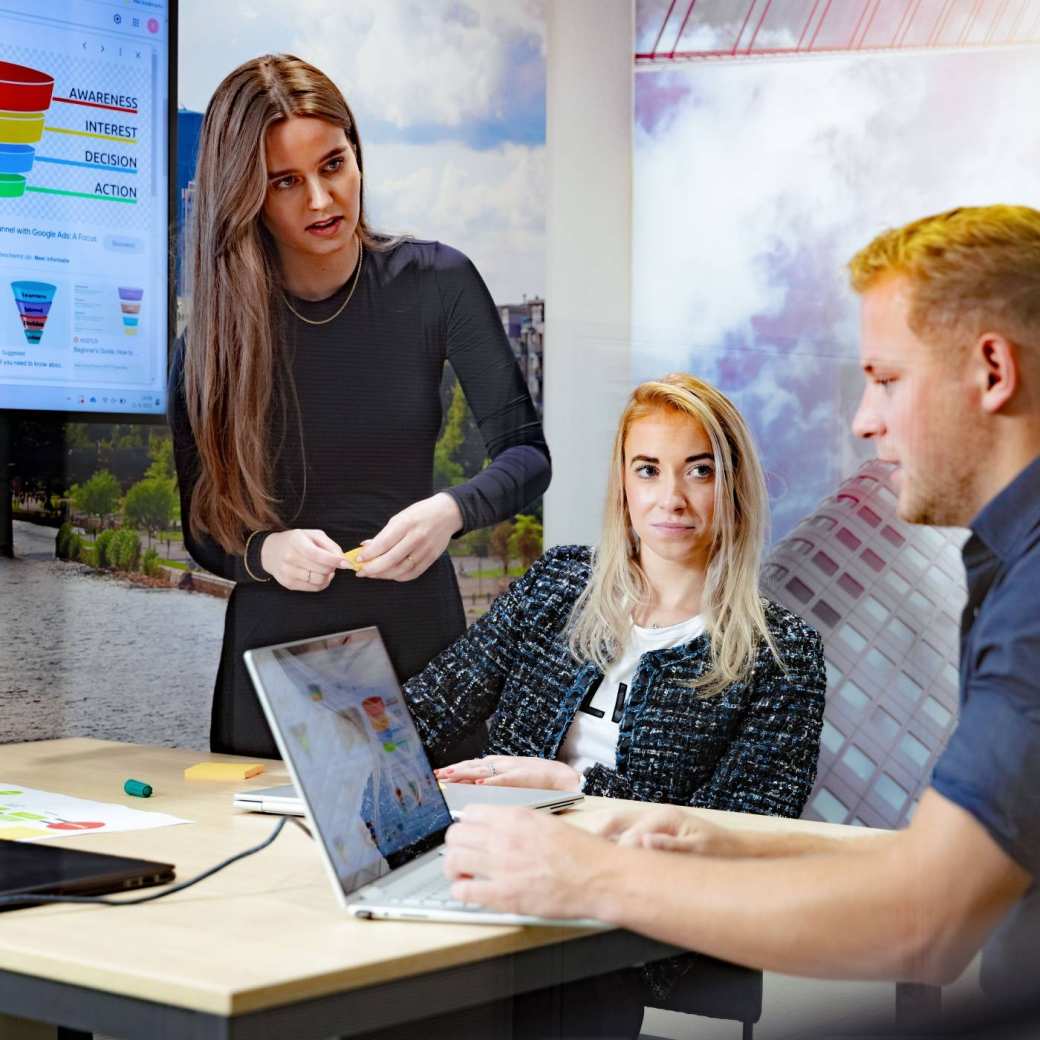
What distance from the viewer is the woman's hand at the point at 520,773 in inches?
84.7

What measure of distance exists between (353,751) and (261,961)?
30cm

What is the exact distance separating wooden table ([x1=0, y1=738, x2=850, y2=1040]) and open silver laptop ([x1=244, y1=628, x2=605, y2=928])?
0.04 m

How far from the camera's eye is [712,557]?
1.90 meters

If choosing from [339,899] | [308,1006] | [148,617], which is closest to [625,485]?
[339,899]

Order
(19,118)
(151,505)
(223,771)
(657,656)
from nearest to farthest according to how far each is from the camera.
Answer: (657,656) → (223,771) → (19,118) → (151,505)

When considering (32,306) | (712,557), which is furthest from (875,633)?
(32,306)

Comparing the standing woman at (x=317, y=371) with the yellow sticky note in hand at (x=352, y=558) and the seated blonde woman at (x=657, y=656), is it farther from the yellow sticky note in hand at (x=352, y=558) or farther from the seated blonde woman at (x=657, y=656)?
the seated blonde woman at (x=657, y=656)

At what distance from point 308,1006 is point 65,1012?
8.5 inches

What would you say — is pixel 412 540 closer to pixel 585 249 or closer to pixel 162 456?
pixel 162 456

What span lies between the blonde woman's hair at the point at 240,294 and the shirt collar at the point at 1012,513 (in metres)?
1.53

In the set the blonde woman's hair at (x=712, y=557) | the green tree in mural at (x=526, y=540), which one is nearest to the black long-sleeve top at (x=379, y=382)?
the green tree in mural at (x=526, y=540)

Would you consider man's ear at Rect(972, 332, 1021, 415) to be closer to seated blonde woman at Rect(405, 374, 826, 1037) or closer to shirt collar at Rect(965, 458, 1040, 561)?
shirt collar at Rect(965, 458, 1040, 561)

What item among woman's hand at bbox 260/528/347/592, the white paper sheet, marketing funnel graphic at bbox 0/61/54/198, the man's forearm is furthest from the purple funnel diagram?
the man's forearm

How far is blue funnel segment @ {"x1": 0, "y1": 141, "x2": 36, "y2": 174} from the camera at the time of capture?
2.63 m
